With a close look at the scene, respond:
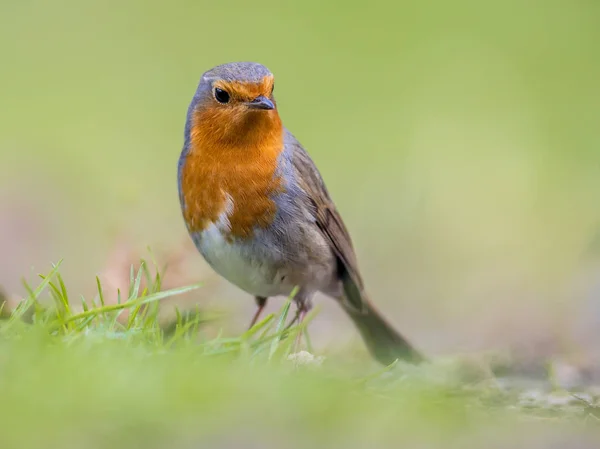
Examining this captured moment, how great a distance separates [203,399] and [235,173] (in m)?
1.92

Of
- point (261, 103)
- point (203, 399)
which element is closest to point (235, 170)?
point (261, 103)

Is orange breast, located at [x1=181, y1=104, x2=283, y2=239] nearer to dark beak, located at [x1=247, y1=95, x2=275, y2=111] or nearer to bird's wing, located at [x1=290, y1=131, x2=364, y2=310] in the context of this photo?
dark beak, located at [x1=247, y1=95, x2=275, y2=111]

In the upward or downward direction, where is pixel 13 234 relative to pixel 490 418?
downward

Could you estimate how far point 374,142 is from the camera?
11797 mm

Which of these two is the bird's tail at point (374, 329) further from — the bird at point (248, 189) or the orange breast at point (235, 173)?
the orange breast at point (235, 173)

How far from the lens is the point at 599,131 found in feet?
37.9

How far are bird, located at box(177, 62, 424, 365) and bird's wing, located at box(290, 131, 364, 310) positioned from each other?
1 cm

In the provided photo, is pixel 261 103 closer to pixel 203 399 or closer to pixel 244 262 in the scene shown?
pixel 244 262

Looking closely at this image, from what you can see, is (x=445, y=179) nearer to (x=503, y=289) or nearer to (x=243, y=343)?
(x=503, y=289)

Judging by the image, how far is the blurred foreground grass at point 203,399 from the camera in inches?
115

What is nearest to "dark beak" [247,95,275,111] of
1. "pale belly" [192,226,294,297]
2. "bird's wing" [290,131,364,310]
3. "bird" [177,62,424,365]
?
"bird" [177,62,424,365]

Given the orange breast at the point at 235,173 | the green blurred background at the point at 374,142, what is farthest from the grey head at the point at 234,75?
the green blurred background at the point at 374,142

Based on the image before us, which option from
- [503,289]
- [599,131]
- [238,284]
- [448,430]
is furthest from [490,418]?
[599,131]

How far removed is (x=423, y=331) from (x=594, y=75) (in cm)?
667
